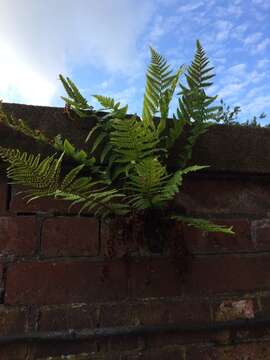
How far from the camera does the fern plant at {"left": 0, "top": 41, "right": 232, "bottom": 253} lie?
108 centimetres

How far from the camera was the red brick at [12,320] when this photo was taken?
114 centimetres

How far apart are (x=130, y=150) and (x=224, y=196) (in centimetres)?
41

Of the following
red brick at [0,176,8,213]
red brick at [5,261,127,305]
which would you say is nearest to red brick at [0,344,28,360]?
red brick at [5,261,127,305]

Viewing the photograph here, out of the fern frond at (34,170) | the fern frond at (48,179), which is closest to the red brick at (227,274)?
the fern frond at (48,179)

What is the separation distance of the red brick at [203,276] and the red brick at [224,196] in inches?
5.7

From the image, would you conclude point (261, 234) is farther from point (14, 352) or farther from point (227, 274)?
point (14, 352)

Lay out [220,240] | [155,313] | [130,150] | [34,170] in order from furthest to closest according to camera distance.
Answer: [220,240] → [155,313] → [130,150] → [34,170]

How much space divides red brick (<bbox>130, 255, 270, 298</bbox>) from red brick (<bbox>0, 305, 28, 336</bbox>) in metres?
0.30

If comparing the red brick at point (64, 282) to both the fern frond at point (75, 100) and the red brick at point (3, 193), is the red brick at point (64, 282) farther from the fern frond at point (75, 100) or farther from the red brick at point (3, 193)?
the fern frond at point (75, 100)

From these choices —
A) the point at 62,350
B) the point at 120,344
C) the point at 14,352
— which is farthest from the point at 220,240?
the point at 14,352

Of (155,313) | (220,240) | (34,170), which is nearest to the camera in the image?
(34,170)

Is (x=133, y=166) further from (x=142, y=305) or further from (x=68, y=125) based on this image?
(x=142, y=305)

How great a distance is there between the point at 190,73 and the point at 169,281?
600 mm

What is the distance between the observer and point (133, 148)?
1119 millimetres
